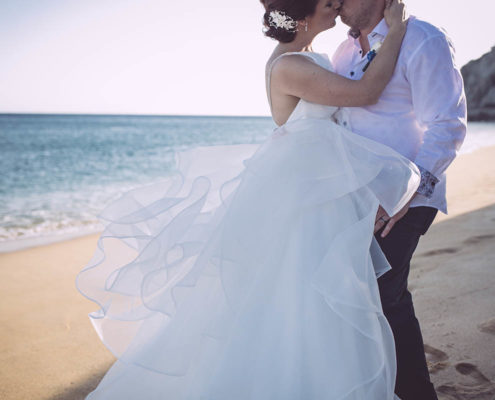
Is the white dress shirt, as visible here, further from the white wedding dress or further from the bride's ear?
the bride's ear

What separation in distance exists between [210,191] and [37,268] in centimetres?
434

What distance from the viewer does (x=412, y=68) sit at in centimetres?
199

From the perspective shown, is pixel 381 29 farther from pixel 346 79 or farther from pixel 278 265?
pixel 278 265

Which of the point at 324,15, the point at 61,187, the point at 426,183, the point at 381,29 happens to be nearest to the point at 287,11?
the point at 324,15

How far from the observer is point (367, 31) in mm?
2291

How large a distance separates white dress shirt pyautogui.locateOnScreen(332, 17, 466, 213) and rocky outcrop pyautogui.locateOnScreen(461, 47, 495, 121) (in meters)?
41.3

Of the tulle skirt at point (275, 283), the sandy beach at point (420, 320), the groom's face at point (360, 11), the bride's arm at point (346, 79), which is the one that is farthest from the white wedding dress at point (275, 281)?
the sandy beach at point (420, 320)

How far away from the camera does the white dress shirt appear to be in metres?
1.92

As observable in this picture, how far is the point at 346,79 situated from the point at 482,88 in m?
43.4

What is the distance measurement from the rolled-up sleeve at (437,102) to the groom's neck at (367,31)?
0.38 m

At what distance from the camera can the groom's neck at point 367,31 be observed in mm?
2256

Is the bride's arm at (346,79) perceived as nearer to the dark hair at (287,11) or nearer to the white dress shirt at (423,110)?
the white dress shirt at (423,110)

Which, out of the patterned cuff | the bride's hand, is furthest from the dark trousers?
the bride's hand

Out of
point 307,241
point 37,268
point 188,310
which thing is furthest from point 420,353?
point 37,268
